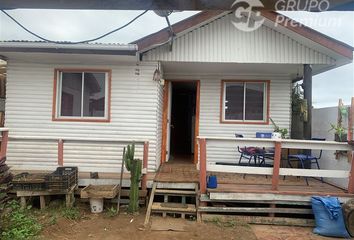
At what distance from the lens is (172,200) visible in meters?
5.97

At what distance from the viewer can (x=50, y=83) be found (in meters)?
6.86

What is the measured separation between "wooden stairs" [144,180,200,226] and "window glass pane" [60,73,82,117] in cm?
259

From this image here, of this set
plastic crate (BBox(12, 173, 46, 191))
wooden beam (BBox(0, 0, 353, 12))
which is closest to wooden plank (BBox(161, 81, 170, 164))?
plastic crate (BBox(12, 173, 46, 191))

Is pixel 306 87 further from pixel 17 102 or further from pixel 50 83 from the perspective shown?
pixel 17 102

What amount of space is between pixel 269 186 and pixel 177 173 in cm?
195

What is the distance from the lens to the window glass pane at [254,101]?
308 inches

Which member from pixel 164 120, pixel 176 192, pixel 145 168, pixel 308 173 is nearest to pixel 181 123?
pixel 164 120

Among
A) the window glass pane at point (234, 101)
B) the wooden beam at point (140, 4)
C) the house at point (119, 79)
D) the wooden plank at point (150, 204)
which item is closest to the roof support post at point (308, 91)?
the house at point (119, 79)

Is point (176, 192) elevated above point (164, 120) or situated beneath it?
situated beneath

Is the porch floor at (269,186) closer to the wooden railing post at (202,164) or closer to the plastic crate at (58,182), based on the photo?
the wooden railing post at (202,164)

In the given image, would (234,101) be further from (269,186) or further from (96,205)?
(96,205)

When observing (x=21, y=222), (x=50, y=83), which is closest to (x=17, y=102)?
(x=50, y=83)

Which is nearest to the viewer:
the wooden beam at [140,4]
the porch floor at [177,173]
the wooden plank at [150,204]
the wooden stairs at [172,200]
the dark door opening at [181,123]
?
the wooden beam at [140,4]

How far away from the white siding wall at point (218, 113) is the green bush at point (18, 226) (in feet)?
14.5
